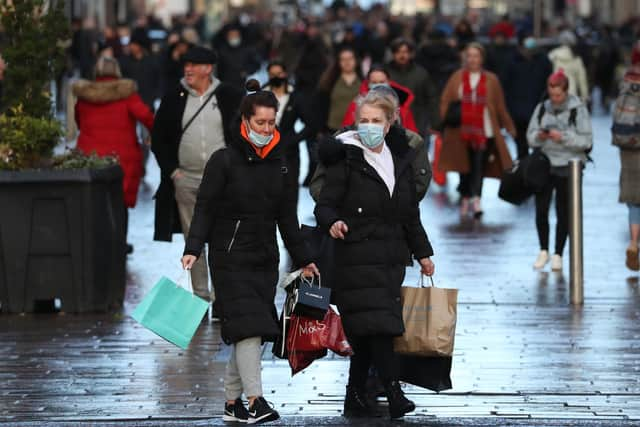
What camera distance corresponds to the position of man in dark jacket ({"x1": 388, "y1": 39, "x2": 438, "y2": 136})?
1709cm

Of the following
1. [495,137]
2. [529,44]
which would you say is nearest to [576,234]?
[495,137]

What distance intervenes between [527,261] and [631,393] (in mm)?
5044

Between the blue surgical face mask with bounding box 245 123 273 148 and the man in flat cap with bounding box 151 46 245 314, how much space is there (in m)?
2.75

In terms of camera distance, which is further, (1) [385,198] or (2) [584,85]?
(2) [584,85]

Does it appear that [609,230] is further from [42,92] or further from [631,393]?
[631,393]

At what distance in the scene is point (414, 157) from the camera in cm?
850

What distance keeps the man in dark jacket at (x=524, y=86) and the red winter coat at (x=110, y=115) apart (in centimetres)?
812

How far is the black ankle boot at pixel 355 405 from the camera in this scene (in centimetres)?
825

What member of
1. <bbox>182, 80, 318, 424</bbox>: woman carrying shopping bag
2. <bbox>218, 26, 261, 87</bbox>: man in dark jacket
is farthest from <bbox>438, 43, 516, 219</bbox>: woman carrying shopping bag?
<bbox>218, 26, 261, 87</bbox>: man in dark jacket

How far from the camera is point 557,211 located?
13.4 metres

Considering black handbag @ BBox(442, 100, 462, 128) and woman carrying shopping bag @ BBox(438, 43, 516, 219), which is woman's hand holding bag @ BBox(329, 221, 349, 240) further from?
black handbag @ BBox(442, 100, 462, 128)

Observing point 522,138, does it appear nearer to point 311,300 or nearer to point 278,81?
point 278,81

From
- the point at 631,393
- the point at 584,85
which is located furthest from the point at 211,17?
the point at 631,393

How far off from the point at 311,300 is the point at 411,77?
9.43m
